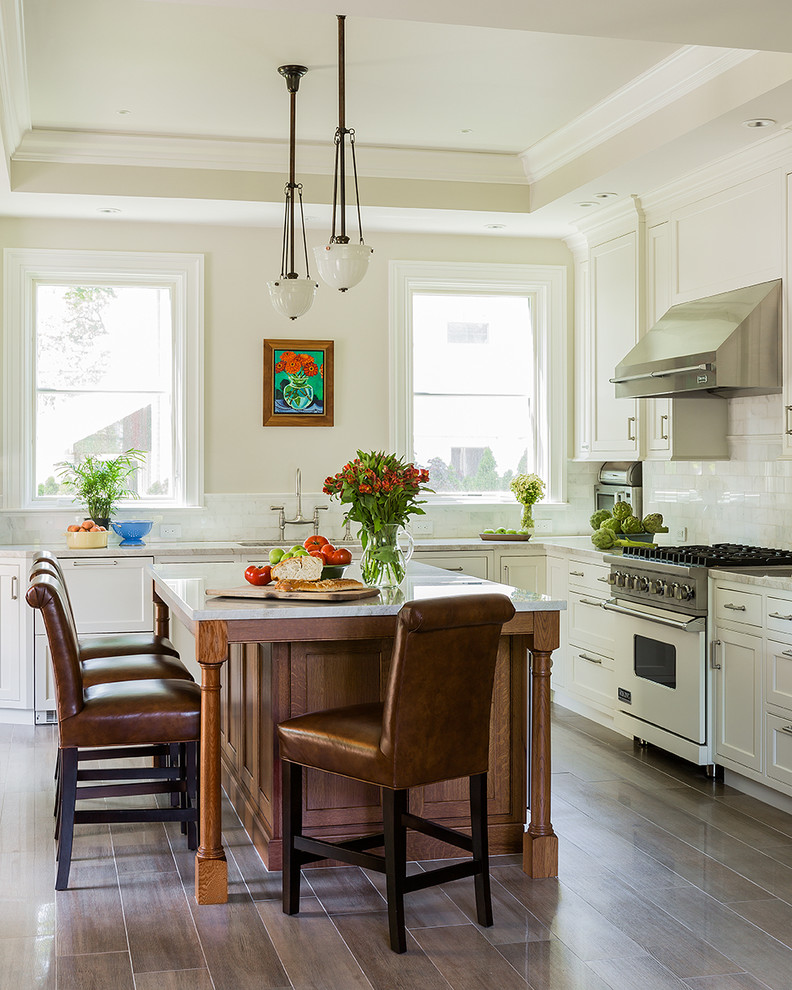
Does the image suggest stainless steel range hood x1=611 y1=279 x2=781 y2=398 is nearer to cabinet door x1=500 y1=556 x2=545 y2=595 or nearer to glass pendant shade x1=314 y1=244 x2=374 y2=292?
cabinet door x1=500 y1=556 x2=545 y2=595

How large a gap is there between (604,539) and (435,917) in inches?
113

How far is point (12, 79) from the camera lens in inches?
179

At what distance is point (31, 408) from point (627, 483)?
11.7 feet

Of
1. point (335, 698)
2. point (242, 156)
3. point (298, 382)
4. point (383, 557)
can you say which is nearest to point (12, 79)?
point (242, 156)

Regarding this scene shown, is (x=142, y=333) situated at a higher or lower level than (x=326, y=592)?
higher

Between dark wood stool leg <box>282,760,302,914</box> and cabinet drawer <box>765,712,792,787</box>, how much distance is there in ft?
6.57

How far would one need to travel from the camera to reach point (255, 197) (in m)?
5.70

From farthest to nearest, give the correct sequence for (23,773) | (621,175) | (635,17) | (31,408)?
1. (31,408)
2. (621,175)
3. (23,773)
4. (635,17)

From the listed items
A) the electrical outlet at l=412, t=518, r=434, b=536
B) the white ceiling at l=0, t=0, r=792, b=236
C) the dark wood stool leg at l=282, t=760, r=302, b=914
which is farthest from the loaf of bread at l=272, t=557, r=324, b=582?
the electrical outlet at l=412, t=518, r=434, b=536

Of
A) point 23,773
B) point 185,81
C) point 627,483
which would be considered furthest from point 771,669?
point 185,81

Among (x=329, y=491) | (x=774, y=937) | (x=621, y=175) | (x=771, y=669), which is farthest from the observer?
(x=621, y=175)

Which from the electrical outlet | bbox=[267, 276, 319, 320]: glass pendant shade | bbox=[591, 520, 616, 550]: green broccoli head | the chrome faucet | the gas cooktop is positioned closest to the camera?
bbox=[267, 276, 319, 320]: glass pendant shade

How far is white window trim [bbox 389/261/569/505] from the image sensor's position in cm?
657

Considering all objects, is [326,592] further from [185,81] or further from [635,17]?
[185,81]
